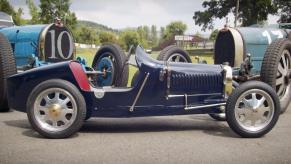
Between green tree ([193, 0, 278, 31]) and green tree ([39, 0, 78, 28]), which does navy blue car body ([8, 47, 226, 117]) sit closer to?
green tree ([193, 0, 278, 31])

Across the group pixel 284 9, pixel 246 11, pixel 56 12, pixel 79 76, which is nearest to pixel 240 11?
pixel 246 11

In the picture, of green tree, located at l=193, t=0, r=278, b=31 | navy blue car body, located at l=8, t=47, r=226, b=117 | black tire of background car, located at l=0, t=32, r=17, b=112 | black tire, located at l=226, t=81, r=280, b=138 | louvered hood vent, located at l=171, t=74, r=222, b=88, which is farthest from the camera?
green tree, located at l=193, t=0, r=278, b=31

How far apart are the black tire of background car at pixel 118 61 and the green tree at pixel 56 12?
106 feet

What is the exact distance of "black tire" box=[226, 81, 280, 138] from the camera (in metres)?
3.78

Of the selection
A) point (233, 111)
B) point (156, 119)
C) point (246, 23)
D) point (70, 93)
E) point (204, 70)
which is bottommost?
point (156, 119)

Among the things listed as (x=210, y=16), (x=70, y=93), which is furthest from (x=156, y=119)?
(x=210, y=16)

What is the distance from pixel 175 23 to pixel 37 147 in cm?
7550

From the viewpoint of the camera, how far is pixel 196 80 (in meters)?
4.12

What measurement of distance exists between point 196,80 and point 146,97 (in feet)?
2.75

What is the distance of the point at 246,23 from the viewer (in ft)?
97.1

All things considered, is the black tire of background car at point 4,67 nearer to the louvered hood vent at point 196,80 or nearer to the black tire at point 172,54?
the black tire at point 172,54

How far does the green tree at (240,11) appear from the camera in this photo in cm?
2877

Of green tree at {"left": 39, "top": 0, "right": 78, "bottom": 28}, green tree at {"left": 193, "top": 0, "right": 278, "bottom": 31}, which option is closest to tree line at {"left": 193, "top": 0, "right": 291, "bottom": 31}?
green tree at {"left": 193, "top": 0, "right": 278, "bottom": 31}

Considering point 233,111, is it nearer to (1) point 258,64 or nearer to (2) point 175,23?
(1) point 258,64
